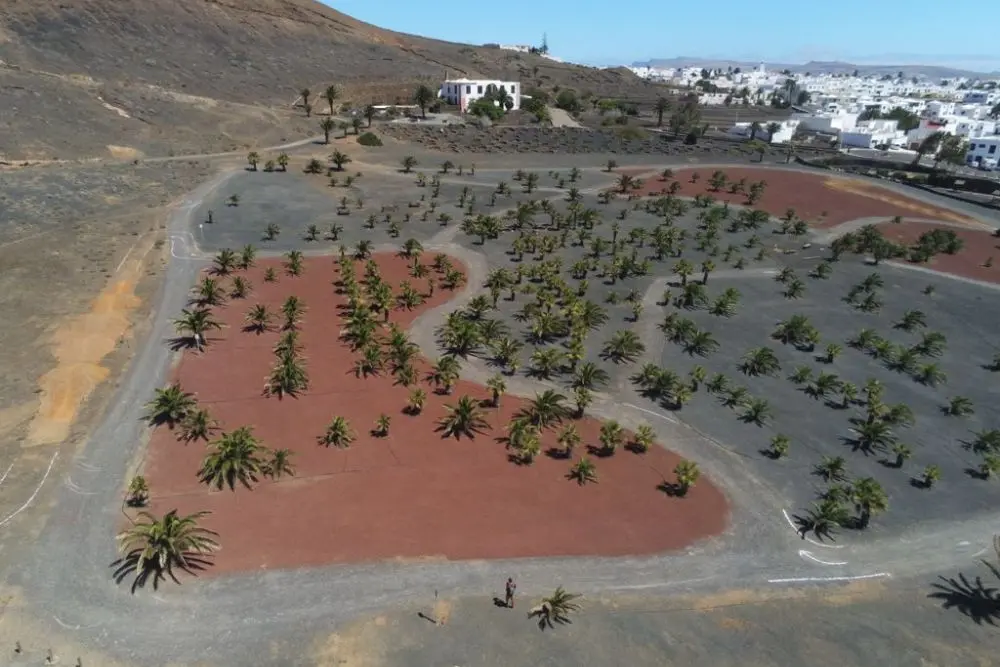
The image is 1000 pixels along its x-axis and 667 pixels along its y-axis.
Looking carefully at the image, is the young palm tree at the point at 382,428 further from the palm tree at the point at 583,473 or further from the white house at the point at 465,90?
the white house at the point at 465,90

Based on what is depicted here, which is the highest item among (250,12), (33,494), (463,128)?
→ (250,12)

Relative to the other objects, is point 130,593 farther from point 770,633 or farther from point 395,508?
point 770,633

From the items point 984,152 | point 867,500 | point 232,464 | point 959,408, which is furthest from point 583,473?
point 984,152

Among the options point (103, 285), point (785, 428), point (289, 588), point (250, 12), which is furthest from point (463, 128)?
point (289, 588)

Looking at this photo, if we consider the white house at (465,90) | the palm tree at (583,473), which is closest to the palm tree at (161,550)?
the palm tree at (583,473)

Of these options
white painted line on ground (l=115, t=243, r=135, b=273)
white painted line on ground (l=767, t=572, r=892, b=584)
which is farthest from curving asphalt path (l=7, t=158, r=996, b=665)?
white painted line on ground (l=115, t=243, r=135, b=273)

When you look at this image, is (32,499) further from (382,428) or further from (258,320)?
(258,320)

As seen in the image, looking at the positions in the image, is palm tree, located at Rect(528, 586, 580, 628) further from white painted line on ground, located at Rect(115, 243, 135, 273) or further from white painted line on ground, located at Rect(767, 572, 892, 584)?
white painted line on ground, located at Rect(115, 243, 135, 273)
